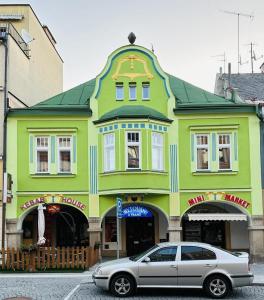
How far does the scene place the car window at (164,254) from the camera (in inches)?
635

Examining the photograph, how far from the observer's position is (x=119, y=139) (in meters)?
25.0

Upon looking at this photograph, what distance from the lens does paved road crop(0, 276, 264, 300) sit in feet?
52.3

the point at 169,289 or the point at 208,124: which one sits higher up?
the point at 208,124

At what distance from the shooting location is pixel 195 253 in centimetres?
1623

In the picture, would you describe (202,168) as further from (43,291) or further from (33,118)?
(43,291)

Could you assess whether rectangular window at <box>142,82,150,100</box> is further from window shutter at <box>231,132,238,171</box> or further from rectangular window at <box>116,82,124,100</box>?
window shutter at <box>231,132,238,171</box>

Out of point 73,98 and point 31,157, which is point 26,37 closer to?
point 73,98

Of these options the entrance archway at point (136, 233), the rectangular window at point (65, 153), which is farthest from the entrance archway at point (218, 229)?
the rectangular window at point (65, 153)

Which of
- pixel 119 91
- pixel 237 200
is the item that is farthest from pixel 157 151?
pixel 237 200

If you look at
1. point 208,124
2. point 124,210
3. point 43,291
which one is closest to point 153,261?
point 43,291

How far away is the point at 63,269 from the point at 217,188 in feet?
27.4

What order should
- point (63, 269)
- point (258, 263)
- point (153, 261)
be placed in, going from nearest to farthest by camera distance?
point (153, 261) → point (63, 269) → point (258, 263)

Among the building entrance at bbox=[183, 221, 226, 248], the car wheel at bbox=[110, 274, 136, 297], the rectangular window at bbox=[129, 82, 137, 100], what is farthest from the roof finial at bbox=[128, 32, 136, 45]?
the car wheel at bbox=[110, 274, 136, 297]

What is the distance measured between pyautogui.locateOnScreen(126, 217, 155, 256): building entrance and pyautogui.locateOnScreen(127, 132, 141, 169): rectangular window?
4.61 metres
